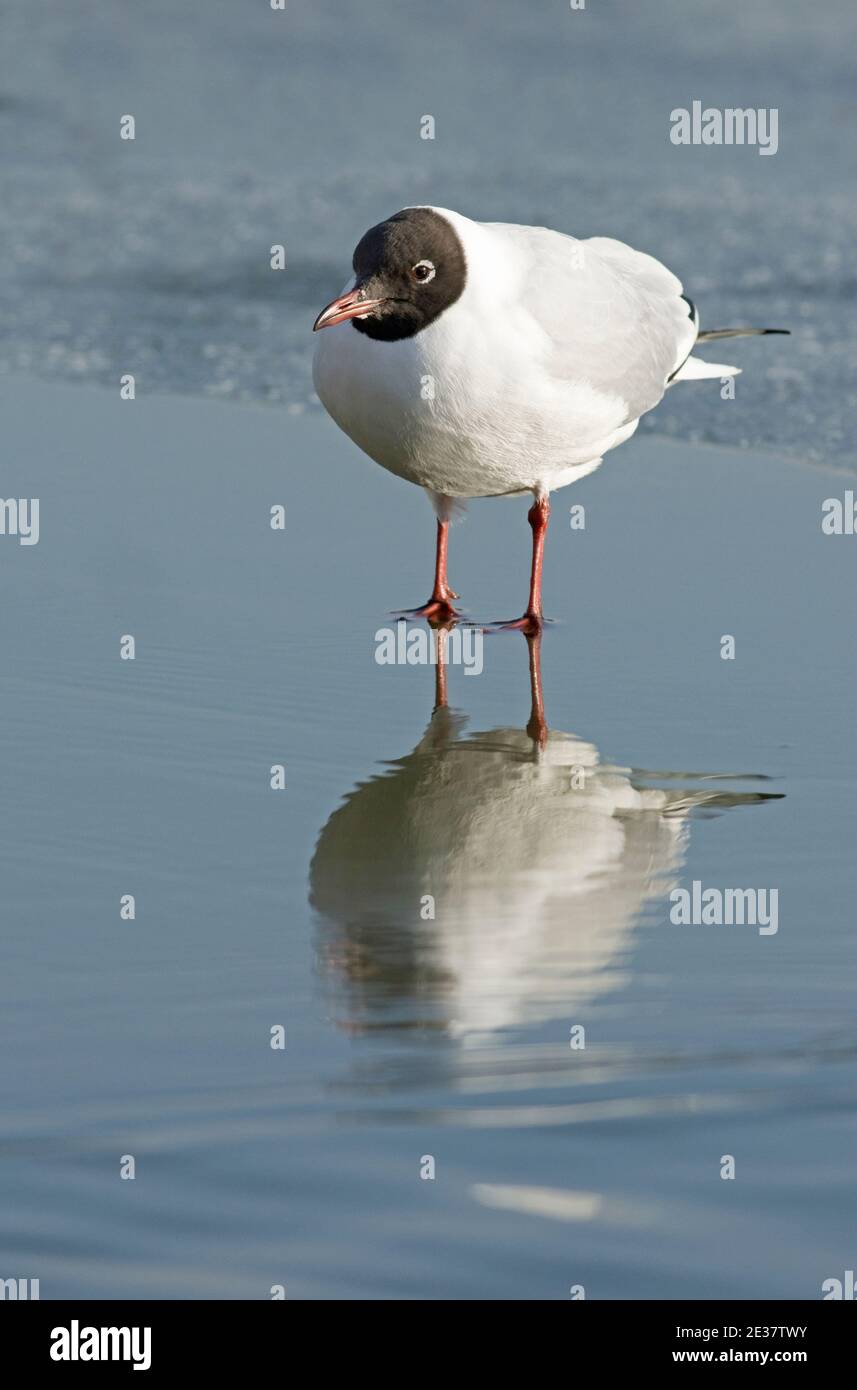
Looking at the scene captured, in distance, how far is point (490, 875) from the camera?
409cm

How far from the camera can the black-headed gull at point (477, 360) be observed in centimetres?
540

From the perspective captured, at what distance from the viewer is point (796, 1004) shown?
141 inches

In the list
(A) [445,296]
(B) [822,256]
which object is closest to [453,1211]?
(A) [445,296]

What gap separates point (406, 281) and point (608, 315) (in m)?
0.83

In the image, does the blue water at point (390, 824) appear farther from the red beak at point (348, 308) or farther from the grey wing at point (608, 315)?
the red beak at point (348, 308)

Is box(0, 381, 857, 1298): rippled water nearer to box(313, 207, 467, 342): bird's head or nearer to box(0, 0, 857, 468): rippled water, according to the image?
box(313, 207, 467, 342): bird's head

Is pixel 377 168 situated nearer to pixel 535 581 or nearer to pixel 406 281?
pixel 535 581

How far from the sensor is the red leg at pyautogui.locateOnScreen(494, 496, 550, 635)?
5.77 metres

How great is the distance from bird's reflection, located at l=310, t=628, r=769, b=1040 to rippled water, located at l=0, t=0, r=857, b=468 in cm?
296

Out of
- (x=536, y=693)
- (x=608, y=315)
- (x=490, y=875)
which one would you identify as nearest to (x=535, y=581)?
Result: (x=536, y=693)

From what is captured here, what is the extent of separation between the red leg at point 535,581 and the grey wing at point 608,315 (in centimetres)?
38

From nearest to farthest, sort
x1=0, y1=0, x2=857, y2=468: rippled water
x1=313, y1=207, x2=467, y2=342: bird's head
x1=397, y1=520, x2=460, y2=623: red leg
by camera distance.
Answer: x1=313, y1=207, x2=467, y2=342: bird's head
x1=397, y1=520, x2=460, y2=623: red leg
x1=0, y1=0, x2=857, y2=468: rippled water

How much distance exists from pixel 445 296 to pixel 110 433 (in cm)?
227


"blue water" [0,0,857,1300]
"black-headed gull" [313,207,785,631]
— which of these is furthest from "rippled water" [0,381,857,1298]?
"black-headed gull" [313,207,785,631]
